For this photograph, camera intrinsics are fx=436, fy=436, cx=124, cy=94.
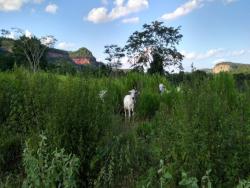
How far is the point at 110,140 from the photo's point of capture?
5340 mm

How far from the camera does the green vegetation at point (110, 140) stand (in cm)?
415

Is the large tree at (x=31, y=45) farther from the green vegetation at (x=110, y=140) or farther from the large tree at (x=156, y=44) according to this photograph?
the green vegetation at (x=110, y=140)

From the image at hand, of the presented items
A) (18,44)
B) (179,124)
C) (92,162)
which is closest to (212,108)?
(179,124)

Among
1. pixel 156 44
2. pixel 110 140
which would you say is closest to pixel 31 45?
pixel 156 44

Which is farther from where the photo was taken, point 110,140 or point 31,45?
point 31,45

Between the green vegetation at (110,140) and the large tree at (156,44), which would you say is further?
the large tree at (156,44)

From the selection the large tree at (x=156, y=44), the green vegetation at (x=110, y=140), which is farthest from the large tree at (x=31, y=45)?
the green vegetation at (x=110, y=140)

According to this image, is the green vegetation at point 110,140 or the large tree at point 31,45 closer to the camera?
the green vegetation at point 110,140

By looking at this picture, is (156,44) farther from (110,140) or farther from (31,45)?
(110,140)

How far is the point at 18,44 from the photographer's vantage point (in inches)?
1932

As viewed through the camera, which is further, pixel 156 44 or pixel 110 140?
pixel 156 44

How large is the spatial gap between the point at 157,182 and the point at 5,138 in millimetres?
2593

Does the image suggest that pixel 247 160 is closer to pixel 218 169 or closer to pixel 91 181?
pixel 218 169

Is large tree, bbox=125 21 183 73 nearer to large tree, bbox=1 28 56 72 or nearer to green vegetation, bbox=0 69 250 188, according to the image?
large tree, bbox=1 28 56 72
